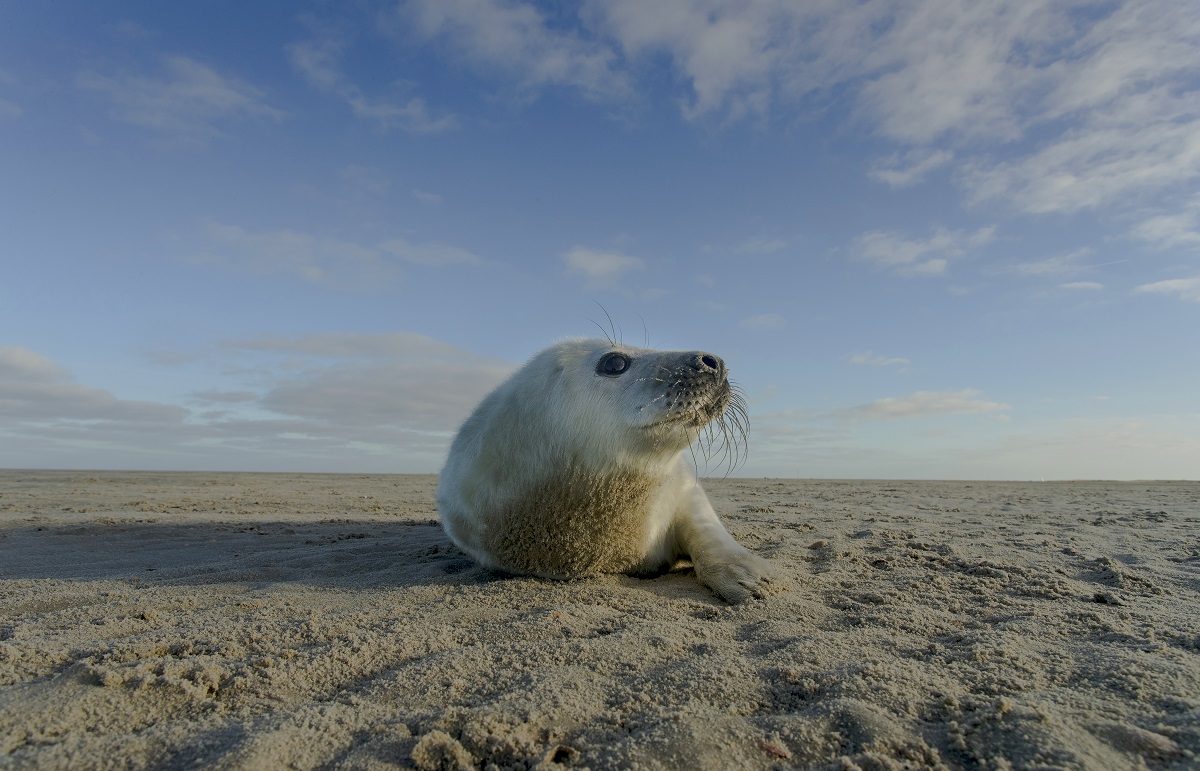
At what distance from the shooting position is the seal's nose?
3484mm

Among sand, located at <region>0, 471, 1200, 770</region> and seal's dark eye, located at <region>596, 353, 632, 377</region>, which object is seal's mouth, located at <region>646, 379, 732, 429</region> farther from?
sand, located at <region>0, 471, 1200, 770</region>

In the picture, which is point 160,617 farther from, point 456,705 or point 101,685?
point 456,705

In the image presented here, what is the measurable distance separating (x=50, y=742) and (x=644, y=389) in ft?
8.58

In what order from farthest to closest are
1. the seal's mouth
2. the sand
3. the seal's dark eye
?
the seal's dark eye < the seal's mouth < the sand

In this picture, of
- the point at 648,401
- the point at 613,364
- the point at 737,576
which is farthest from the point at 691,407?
the point at 737,576

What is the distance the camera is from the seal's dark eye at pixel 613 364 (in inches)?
146

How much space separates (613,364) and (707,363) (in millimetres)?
542

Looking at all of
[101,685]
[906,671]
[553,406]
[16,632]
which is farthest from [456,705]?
[16,632]

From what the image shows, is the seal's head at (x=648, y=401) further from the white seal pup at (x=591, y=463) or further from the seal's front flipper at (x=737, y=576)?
the seal's front flipper at (x=737, y=576)

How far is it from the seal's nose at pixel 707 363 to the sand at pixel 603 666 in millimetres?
1209

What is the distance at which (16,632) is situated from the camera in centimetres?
288

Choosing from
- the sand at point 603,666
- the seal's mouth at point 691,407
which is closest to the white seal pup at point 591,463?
the seal's mouth at point 691,407

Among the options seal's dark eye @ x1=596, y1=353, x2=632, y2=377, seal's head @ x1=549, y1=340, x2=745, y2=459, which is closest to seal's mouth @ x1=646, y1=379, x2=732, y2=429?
seal's head @ x1=549, y1=340, x2=745, y2=459

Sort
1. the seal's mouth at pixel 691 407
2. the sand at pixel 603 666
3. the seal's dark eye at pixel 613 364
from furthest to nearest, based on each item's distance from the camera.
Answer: the seal's dark eye at pixel 613 364 → the seal's mouth at pixel 691 407 → the sand at pixel 603 666
